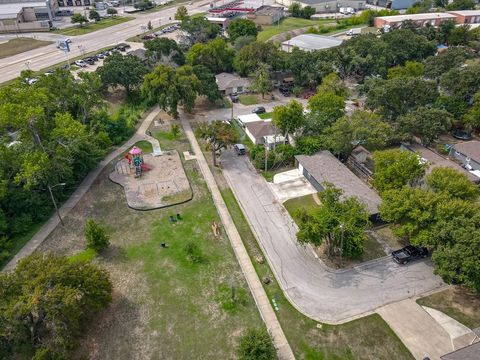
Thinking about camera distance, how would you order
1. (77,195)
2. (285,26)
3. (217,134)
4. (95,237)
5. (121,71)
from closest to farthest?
1. (95,237)
2. (77,195)
3. (217,134)
4. (121,71)
5. (285,26)

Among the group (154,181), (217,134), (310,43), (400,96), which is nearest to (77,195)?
(154,181)

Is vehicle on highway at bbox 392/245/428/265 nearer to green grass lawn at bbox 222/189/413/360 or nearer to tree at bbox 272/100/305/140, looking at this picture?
green grass lawn at bbox 222/189/413/360

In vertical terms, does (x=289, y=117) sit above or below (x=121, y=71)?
below

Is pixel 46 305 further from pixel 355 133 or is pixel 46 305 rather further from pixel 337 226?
pixel 355 133

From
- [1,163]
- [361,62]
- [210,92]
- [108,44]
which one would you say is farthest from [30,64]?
[361,62]

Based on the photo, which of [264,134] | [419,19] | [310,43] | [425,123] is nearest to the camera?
[425,123]

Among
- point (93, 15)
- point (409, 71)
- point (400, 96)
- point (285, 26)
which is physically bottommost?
point (400, 96)

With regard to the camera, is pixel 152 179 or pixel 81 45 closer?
pixel 152 179
